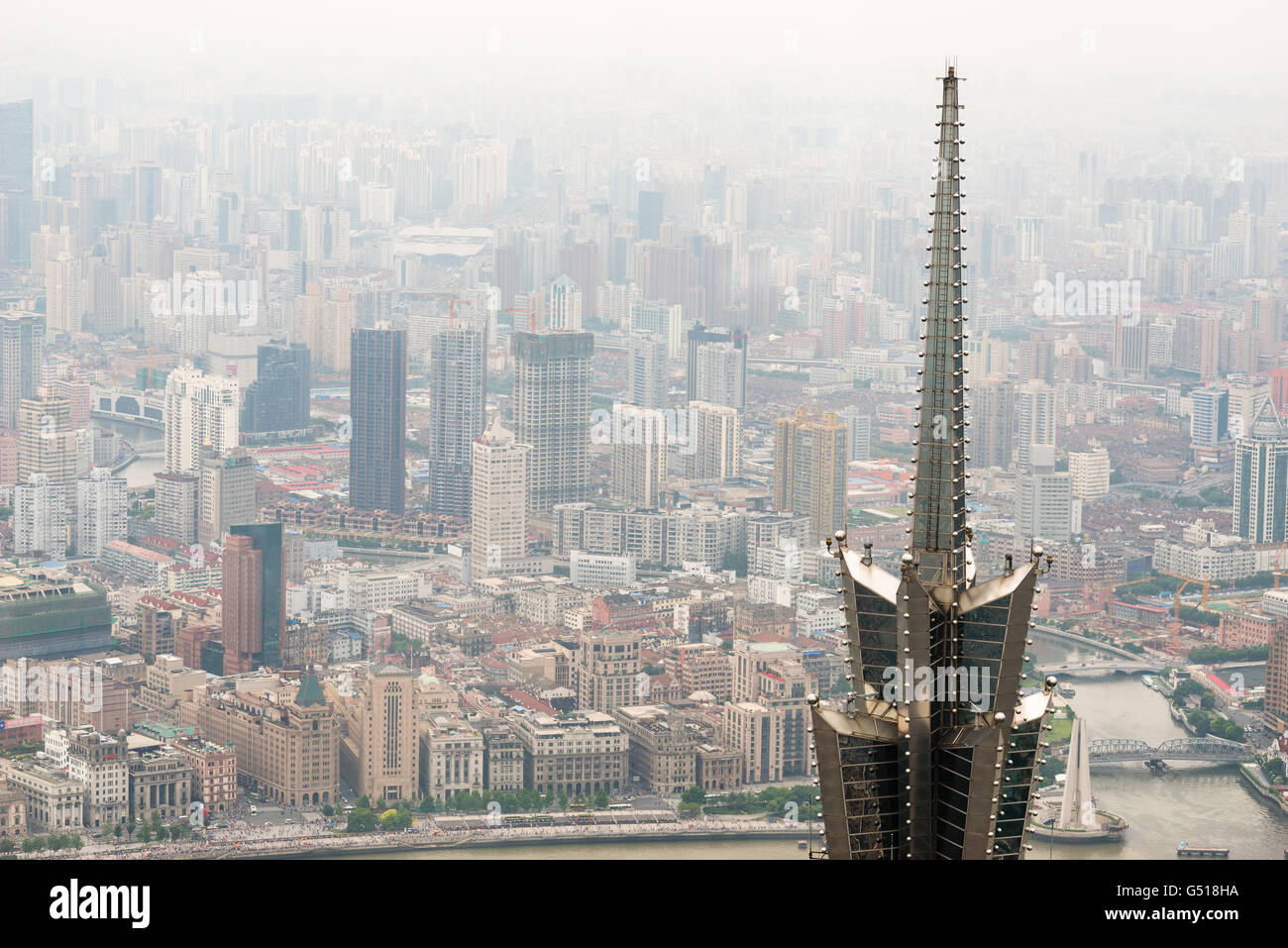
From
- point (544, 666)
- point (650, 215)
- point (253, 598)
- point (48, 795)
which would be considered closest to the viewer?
point (48, 795)

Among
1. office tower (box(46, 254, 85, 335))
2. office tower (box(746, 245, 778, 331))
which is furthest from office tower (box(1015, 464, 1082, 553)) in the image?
office tower (box(46, 254, 85, 335))

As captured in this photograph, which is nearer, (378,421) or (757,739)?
(757,739)

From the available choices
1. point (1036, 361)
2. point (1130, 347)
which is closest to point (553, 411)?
point (1036, 361)

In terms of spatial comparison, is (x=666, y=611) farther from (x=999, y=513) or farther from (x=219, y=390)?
(x=219, y=390)

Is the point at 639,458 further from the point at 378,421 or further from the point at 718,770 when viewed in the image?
the point at 718,770

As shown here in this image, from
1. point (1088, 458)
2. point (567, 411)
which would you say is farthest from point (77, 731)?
point (1088, 458)
